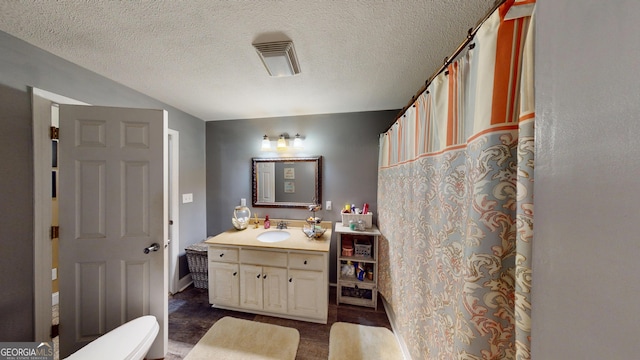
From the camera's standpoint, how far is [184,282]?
2361 mm

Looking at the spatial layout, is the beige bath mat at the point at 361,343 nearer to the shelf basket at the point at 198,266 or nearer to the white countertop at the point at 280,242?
the white countertop at the point at 280,242

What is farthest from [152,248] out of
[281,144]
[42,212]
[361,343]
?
[361,343]

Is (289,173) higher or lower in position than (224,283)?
higher

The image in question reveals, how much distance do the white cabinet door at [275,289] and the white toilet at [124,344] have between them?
82 centimetres

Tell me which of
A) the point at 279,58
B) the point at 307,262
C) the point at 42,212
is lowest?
the point at 307,262

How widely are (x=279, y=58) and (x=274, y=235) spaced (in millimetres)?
1788

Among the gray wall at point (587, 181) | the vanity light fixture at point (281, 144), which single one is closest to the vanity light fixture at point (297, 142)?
the vanity light fixture at point (281, 144)

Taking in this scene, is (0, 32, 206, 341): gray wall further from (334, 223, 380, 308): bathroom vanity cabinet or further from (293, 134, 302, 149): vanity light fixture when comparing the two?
(334, 223, 380, 308): bathroom vanity cabinet

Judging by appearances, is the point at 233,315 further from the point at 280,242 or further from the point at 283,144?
the point at 283,144

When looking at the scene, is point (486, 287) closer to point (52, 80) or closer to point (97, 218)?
point (97, 218)

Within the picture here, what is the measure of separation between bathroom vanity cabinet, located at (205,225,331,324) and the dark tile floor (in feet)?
0.21

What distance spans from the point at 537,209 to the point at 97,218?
2302 mm

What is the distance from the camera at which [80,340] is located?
139 centimetres

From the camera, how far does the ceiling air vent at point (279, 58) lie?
3.88ft
